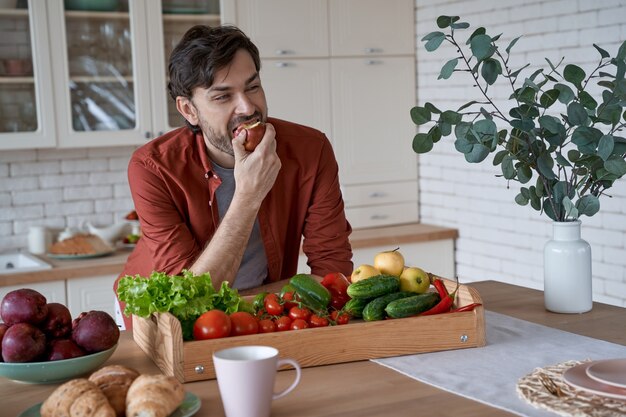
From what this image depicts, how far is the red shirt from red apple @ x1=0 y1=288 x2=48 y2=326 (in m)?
0.76

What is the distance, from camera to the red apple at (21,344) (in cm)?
172

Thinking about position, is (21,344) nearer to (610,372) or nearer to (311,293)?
(311,293)

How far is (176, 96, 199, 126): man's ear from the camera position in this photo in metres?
2.73

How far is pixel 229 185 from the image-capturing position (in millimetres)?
2797

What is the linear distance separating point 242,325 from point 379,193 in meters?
3.17

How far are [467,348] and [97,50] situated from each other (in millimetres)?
2907

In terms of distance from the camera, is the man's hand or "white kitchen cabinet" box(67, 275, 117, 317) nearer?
the man's hand

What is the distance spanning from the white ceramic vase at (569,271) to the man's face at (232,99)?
3.06 feet

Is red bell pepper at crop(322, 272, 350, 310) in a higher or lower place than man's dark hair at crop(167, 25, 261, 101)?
lower

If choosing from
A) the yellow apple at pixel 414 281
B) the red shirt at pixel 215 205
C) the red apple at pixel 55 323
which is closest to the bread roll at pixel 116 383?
the red apple at pixel 55 323

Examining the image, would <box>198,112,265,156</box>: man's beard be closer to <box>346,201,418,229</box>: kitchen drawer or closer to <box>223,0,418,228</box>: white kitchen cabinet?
<box>223,0,418,228</box>: white kitchen cabinet

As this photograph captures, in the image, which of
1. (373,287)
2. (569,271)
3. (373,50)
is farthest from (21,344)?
(373,50)

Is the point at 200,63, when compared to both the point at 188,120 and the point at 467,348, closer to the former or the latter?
the point at 188,120

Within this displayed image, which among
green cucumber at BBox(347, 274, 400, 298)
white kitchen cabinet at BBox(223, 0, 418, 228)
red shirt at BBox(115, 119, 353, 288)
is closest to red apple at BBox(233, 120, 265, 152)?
red shirt at BBox(115, 119, 353, 288)
